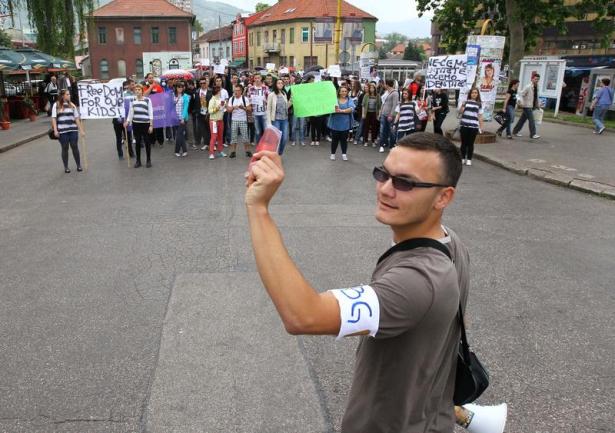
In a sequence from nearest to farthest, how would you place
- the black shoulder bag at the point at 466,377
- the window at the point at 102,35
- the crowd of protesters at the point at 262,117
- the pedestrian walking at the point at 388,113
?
the black shoulder bag at the point at 466,377 < the crowd of protesters at the point at 262,117 < the pedestrian walking at the point at 388,113 < the window at the point at 102,35

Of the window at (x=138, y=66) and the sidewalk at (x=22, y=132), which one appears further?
the window at (x=138, y=66)

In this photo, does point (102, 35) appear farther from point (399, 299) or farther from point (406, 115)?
point (399, 299)

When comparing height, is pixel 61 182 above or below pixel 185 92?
below

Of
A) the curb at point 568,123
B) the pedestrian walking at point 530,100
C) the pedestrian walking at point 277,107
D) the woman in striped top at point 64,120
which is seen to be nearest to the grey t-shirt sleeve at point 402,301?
the woman in striped top at point 64,120

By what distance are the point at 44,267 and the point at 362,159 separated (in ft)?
27.8

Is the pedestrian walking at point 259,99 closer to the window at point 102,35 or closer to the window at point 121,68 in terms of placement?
the window at point 121,68

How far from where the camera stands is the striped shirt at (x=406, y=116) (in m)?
12.4

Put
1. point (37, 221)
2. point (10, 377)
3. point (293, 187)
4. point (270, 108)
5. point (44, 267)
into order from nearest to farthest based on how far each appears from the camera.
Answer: point (10, 377) < point (44, 267) < point (37, 221) < point (293, 187) < point (270, 108)

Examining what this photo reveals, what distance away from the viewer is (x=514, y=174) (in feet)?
35.7

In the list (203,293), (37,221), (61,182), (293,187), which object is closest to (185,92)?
(61,182)

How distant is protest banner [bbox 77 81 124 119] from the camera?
11695 millimetres

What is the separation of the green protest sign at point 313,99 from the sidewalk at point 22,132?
29.5 ft

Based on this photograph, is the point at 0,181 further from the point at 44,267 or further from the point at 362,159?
the point at 362,159

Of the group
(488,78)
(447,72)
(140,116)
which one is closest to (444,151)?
(140,116)
